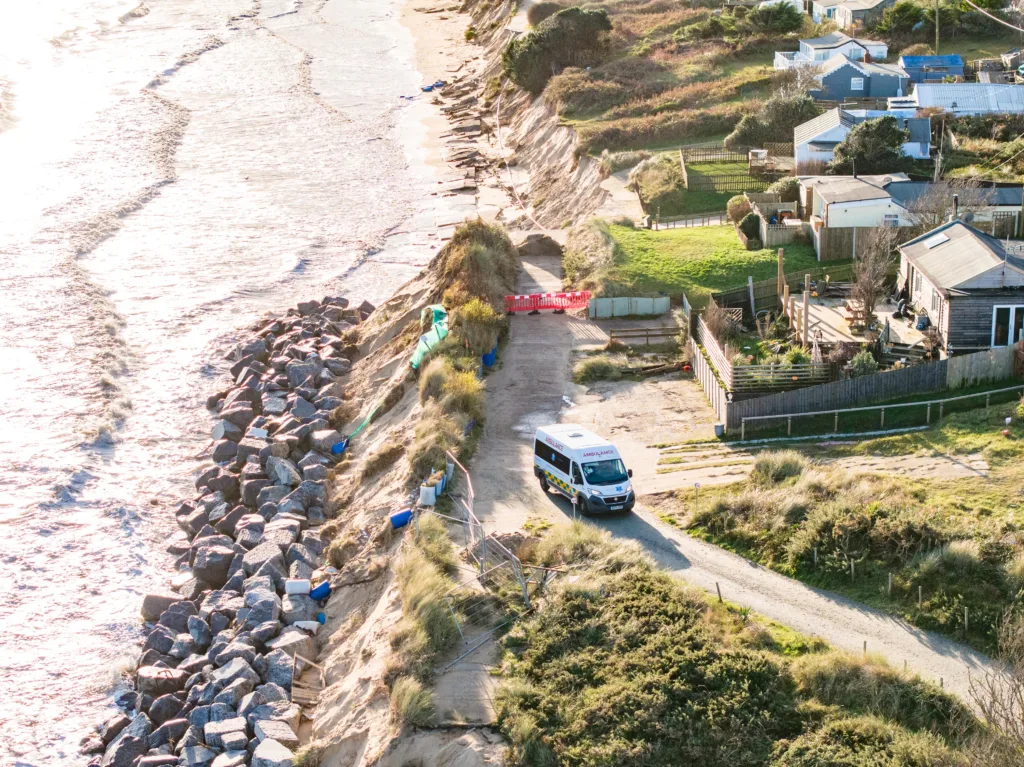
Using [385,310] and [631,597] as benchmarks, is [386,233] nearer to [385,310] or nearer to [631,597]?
[385,310]

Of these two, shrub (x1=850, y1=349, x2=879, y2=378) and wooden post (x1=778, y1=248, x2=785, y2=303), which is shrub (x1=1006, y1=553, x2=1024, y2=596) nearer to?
shrub (x1=850, y1=349, x2=879, y2=378)

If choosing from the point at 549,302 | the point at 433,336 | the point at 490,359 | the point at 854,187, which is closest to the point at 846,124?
the point at 854,187

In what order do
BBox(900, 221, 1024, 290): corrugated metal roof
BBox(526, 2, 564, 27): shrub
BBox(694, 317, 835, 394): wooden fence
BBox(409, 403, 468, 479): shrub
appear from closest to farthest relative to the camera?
BBox(409, 403, 468, 479): shrub → BBox(694, 317, 835, 394): wooden fence → BBox(900, 221, 1024, 290): corrugated metal roof → BBox(526, 2, 564, 27): shrub

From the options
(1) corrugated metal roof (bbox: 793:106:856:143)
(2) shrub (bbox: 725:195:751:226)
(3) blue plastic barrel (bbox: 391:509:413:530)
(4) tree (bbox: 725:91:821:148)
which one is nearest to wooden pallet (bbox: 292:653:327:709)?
(3) blue plastic barrel (bbox: 391:509:413:530)

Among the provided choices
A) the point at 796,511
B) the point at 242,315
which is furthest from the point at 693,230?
the point at 796,511

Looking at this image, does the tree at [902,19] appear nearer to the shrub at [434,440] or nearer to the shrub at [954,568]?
the shrub at [434,440]

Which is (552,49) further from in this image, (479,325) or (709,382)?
(709,382)
